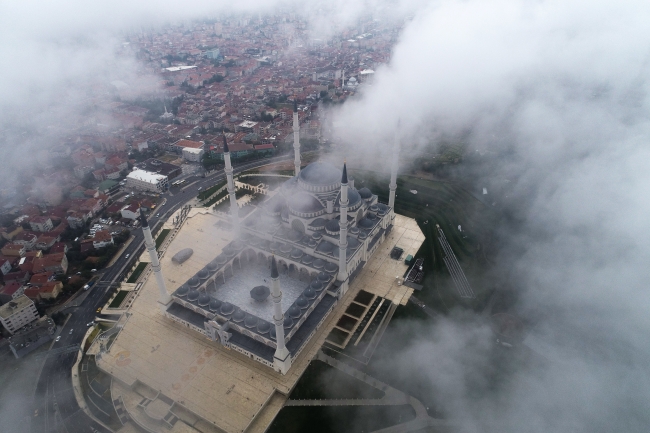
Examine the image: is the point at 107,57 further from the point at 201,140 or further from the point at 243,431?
the point at 243,431

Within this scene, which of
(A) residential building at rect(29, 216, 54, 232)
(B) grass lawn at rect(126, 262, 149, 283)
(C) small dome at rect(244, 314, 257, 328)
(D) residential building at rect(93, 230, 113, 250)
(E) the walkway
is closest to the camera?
(E) the walkway

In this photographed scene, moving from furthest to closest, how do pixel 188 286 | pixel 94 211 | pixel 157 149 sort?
pixel 157 149, pixel 94 211, pixel 188 286

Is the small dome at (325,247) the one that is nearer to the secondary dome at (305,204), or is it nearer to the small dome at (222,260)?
the secondary dome at (305,204)

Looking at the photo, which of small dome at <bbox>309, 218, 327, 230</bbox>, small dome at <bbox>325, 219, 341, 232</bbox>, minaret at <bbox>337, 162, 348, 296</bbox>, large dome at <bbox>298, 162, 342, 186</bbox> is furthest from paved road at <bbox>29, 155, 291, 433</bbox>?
small dome at <bbox>325, 219, 341, 232</bbox>

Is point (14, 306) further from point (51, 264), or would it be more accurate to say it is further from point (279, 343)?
point (279, 343)

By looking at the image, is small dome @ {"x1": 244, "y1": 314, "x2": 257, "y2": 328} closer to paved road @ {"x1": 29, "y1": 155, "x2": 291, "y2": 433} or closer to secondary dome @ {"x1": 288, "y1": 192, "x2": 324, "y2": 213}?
paved road @ {"x1": 29, "y1": 155, "x2": 291, "y2": 433}

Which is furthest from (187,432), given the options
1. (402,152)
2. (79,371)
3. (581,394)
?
(402,152)
